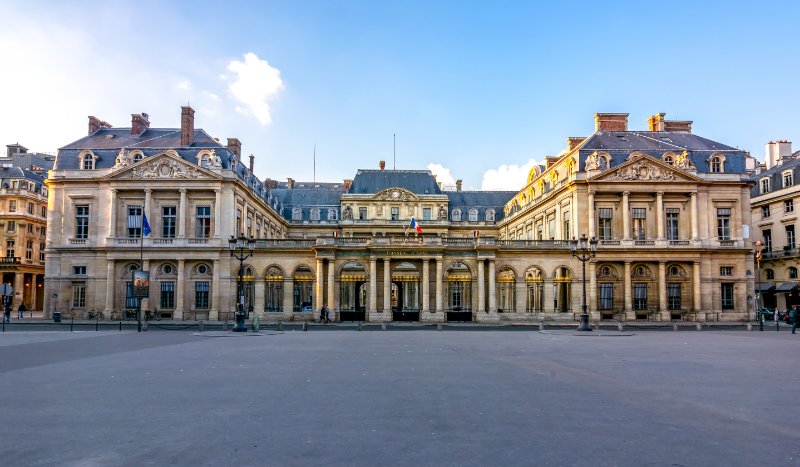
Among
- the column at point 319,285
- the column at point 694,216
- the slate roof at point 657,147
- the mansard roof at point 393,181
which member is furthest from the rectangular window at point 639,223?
the mansard roof at point 393,181

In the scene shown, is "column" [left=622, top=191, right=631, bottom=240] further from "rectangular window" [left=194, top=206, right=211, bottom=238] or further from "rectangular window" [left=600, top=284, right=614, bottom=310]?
"rectangular window" [left=194, top=206, right=211, bottom=238]

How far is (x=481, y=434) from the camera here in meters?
8.73

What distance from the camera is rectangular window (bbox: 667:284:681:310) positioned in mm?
52656

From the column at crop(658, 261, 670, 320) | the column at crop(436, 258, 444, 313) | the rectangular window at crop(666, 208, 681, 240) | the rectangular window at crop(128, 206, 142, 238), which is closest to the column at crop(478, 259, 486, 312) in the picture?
the column at crop(436, 258, 444, 313)

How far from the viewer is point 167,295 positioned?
51531mm

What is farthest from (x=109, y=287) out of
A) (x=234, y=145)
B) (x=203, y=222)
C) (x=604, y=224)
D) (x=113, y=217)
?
(x=604, y=224)

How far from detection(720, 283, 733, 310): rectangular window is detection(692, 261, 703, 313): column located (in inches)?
112

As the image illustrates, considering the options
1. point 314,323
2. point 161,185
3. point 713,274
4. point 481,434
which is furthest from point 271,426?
point 713,274

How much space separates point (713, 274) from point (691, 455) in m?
51.8

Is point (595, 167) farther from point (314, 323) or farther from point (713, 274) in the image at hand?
point (314, 323)

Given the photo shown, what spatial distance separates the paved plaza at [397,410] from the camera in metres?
7.70

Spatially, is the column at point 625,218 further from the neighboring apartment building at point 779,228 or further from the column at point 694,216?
the neighboring apartment building at point 779,228

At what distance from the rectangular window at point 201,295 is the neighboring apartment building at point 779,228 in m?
52.9

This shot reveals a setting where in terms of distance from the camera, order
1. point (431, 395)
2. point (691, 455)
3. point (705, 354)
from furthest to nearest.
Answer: point (705, 354) → point (431, 395) → point (691, 455)
